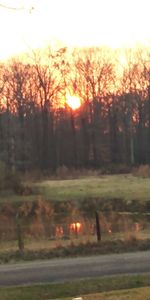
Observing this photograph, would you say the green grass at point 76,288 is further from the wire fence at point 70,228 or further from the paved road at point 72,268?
the wire fence at point 70,228

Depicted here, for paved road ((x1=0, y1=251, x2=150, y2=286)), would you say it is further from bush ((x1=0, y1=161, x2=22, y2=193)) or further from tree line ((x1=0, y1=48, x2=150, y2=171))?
tree line ((x1=0, y1=48, x2=150, y2=171))

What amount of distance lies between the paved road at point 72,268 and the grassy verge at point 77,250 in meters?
0.57

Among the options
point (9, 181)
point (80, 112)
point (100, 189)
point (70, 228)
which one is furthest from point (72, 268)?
point (80, 112)

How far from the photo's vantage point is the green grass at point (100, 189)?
136 feet

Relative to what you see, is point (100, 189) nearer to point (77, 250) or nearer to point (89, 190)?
point (89, 190)

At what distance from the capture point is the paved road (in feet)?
46.5

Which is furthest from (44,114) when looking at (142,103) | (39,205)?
(39,205)

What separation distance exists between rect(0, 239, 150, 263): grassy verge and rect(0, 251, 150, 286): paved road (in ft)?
1.88

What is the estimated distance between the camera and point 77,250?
17719 mm

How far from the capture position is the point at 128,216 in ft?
109

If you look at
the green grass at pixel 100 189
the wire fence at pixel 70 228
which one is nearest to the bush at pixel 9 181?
the green grass at pixel 100 189

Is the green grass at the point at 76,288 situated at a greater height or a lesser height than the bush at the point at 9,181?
lesser

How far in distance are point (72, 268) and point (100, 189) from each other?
29673mm

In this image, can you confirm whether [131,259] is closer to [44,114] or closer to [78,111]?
[44,114]
